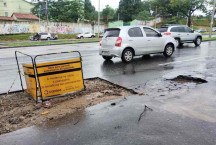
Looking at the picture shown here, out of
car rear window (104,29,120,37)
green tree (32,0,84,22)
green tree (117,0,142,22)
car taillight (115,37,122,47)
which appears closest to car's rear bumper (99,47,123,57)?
car taillight (115,37,122,47)

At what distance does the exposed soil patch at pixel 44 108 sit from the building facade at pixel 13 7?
226ft

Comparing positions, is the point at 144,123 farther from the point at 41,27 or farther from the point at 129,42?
the point at 41,27

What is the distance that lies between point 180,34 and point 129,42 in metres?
9.87

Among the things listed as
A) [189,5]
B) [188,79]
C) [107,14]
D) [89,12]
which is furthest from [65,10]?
[188,79]

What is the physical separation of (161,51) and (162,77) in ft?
16.1

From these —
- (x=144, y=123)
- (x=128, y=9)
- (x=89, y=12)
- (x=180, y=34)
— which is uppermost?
(x=128, y=9)

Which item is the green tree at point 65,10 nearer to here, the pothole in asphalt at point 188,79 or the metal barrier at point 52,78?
the pothole in asphalt at point 188,79

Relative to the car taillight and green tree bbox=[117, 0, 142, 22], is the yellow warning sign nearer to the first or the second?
the car taillight

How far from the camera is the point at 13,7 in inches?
2800

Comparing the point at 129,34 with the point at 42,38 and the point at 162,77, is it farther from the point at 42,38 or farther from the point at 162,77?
the point at 42,38

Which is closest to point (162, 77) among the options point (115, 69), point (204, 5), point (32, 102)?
point (115, 69)

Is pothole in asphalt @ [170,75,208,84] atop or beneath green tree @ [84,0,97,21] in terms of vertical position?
beneath

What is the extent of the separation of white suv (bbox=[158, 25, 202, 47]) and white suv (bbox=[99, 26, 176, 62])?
7225 mm

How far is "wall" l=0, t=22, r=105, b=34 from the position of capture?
156 ft
